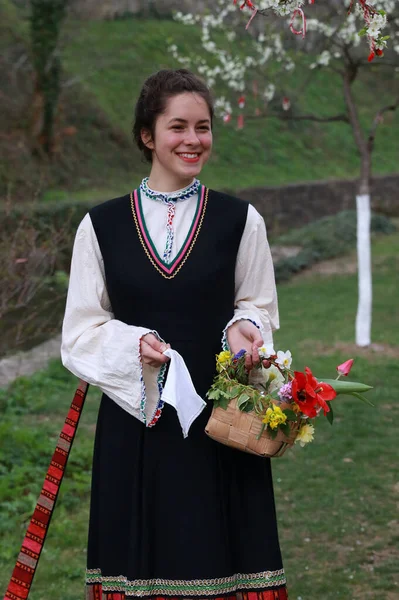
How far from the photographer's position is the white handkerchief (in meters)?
2.79

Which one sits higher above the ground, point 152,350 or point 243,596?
point 152,350

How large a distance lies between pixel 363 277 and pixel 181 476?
6972 millimetres

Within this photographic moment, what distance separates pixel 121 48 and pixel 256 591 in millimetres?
23059

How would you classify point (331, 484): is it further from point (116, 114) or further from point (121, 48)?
point (121, 48)

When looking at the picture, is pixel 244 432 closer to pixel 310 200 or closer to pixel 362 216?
pixel 362 216

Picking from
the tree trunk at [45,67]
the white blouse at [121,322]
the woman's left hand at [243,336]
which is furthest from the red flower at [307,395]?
the tree trunk at [45,67]

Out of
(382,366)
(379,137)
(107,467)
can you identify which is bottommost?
(107,467)

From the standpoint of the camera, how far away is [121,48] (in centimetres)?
2473

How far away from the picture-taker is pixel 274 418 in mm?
2650

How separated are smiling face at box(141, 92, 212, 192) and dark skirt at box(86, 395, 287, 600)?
741 mm

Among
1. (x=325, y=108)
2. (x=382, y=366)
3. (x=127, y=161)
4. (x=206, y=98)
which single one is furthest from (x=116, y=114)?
(x=206, y=98)

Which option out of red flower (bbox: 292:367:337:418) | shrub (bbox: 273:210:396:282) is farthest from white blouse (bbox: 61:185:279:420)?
shrub (bbox: 273:210:396:282)

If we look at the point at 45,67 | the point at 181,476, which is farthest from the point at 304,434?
the point at 45,67

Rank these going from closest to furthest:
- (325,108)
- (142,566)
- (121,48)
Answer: (142,566) → (121,48) → (325,108)
